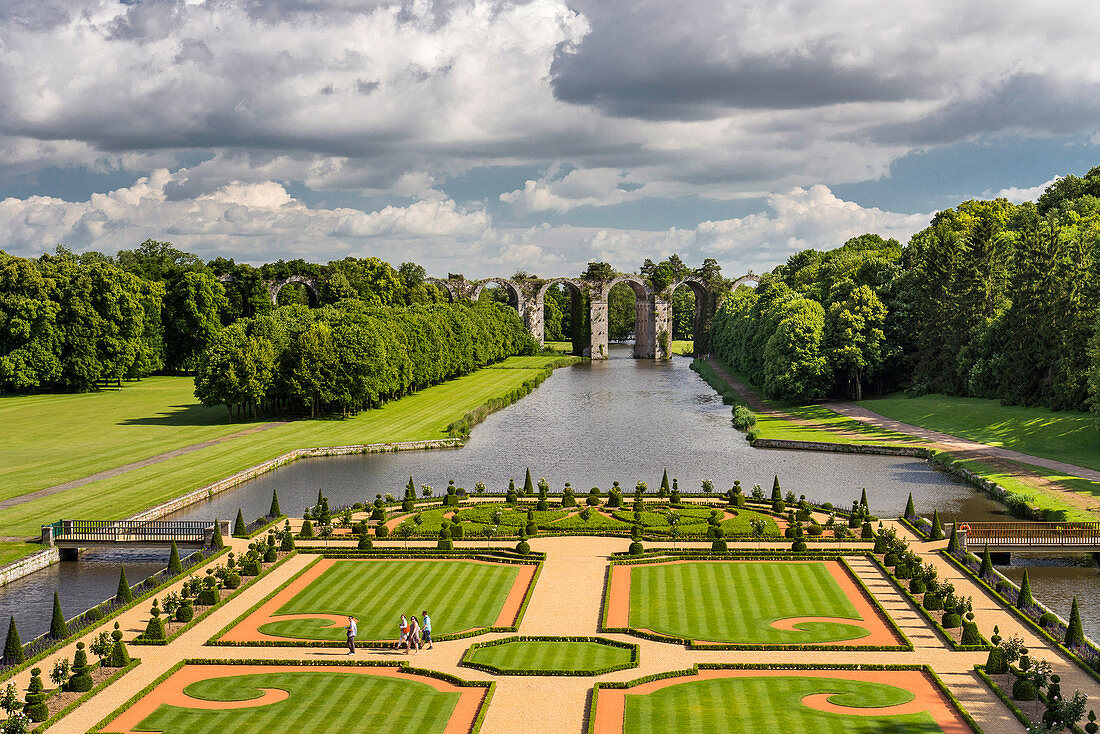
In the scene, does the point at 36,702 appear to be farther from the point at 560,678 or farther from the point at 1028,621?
the point at 1028,621

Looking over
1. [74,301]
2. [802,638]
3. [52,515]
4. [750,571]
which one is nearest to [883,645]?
[802,638]

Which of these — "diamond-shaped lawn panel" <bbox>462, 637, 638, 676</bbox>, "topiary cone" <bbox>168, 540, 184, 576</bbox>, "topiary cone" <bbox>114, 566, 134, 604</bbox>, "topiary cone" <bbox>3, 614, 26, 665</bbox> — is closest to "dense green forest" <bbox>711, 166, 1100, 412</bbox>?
"diamond-shaped lawn panel" <bbox>462, 637, 638, 676</bbox>

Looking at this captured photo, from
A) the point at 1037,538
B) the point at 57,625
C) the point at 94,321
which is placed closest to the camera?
the point at 57,625

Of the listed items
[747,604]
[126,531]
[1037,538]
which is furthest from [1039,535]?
[126,531]

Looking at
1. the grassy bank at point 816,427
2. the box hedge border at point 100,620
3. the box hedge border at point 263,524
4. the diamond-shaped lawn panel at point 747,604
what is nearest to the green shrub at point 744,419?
the grassy bank at point 816,427

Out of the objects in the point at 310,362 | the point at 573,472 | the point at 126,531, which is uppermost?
the point at 310,362

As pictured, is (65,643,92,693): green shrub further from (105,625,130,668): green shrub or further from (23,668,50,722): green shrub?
(105,625,130,668): green shrub
